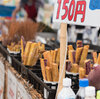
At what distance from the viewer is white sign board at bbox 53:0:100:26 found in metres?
1.14

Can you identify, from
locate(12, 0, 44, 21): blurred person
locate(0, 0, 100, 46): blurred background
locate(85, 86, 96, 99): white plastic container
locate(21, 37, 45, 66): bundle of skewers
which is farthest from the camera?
locate(12, 0, 44, 21): blurred person

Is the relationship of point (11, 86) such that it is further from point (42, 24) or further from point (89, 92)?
point (42, 24)

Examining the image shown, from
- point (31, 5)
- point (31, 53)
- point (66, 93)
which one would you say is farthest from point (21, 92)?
point (31, 5)

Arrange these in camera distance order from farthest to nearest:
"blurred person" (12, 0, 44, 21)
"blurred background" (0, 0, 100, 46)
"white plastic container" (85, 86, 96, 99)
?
"blurred person" (12, 0, 44, 21) → "blurred background" (0, 0, 100, 46) → "white plastic container" (85, 86, 96, 99)

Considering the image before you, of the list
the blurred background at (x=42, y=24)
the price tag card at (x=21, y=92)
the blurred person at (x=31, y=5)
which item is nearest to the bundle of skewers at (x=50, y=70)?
the price tag card at (x=21, y=92)

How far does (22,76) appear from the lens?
6.07 ft

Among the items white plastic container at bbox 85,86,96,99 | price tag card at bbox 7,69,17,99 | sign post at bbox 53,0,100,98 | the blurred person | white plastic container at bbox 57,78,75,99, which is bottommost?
price tag card at bbox 7,69,17,99

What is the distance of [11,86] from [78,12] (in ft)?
3.53

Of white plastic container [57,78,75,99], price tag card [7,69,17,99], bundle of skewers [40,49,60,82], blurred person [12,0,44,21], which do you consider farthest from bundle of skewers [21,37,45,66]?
blurred person [12,0,44,21]

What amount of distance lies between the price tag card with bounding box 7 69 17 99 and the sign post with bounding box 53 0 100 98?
29.1 inches

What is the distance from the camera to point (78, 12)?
1240mm

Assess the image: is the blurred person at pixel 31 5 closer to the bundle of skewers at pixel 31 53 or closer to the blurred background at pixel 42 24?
the blurred background at pixel 42 24

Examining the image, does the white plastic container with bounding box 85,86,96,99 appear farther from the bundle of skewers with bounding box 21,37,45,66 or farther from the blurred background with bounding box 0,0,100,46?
the blurred background with bounding box 0,0,100,46

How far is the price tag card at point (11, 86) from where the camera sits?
194cm
